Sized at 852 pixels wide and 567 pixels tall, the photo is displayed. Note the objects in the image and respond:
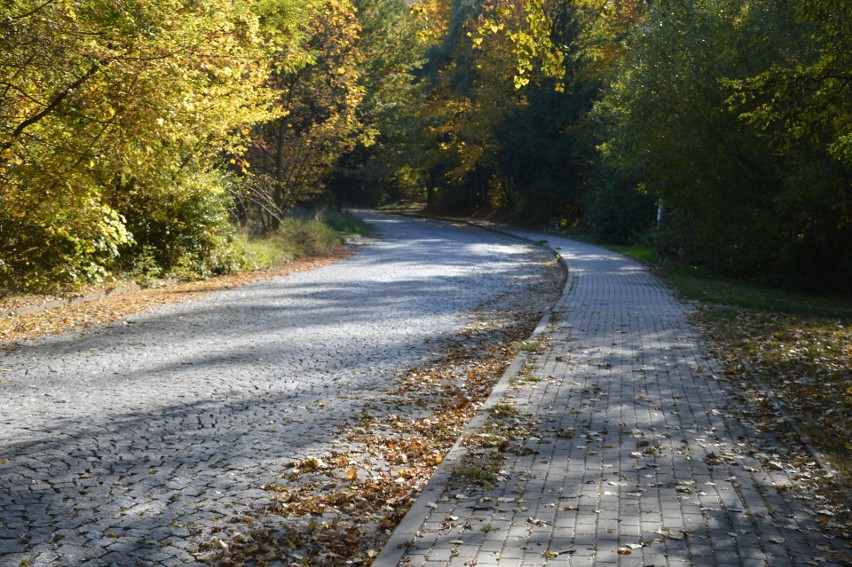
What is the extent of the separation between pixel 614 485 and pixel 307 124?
89.0ft

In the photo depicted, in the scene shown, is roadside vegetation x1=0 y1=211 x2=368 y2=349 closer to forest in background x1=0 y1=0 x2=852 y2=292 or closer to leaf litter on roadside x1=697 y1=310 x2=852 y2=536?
forest in background x1=0 y1=0 x2=852 y2=292

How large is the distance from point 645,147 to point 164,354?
15633 mm

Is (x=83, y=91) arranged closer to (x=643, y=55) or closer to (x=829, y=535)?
(x=829, y=535)

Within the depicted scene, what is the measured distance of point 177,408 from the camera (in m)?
7.56

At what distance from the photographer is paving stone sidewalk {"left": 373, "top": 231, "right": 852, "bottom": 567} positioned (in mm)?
4383

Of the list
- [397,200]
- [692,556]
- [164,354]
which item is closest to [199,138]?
[164,354]

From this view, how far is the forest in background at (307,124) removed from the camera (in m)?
11.2

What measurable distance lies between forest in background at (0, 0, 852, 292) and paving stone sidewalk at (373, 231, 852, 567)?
414 centimetres

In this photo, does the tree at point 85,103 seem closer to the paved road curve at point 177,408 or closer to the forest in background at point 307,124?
the forest in background at point 307,124

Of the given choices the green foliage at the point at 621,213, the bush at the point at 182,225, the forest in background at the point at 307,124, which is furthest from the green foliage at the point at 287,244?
the green foliage at the point at 621,213

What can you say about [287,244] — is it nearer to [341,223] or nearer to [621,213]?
[341,223]

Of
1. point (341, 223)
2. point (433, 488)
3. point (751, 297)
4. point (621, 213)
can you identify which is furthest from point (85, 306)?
point (621, 213)

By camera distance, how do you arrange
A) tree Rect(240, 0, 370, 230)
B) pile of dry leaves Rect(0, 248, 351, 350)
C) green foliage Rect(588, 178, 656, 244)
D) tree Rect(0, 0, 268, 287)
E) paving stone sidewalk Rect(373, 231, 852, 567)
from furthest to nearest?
1. green foliage Rect(588, 178, 656, 244)
2. tree Rect(240, 0, 370, 230)
3. pile of dry leaves Rect(0, 248, 351, 350)
4. tree Rect(0, 0, 268, 287)
5. paving stone sidewalk Rect(373, 231, 852, 567)

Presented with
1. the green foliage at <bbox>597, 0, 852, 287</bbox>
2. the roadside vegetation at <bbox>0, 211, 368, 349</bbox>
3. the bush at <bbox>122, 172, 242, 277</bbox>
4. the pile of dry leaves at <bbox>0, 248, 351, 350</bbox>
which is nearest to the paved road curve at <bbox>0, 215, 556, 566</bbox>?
the pile of dry leaves at <bbox>0, 248, 351, 350</bbox>
